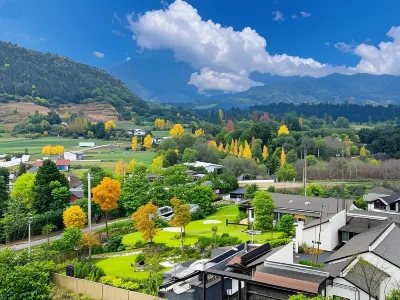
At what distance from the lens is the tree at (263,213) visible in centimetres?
2273

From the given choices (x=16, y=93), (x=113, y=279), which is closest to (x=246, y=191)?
(x=113, y=279)

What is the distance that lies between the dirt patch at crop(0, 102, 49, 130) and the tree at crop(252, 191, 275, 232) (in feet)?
217

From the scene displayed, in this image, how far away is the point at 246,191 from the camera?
115 feet

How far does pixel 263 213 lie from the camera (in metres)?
23.0

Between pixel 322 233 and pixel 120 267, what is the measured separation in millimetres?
8882

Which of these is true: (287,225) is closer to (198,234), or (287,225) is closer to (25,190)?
(198,234)

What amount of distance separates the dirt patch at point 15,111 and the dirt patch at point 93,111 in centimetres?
576

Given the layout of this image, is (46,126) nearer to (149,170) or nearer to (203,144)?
(203,144)

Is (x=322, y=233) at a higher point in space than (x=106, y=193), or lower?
lower

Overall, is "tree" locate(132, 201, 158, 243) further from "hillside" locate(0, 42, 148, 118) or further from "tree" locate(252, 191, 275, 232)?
"hillside" locate(0, 42, 148, 118)

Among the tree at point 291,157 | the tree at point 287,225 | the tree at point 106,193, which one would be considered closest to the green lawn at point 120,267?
the tree at point 106,193

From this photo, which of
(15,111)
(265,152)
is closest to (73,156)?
(265,152)

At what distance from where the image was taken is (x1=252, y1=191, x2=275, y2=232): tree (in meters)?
22.7

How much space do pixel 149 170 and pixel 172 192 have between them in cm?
1274
